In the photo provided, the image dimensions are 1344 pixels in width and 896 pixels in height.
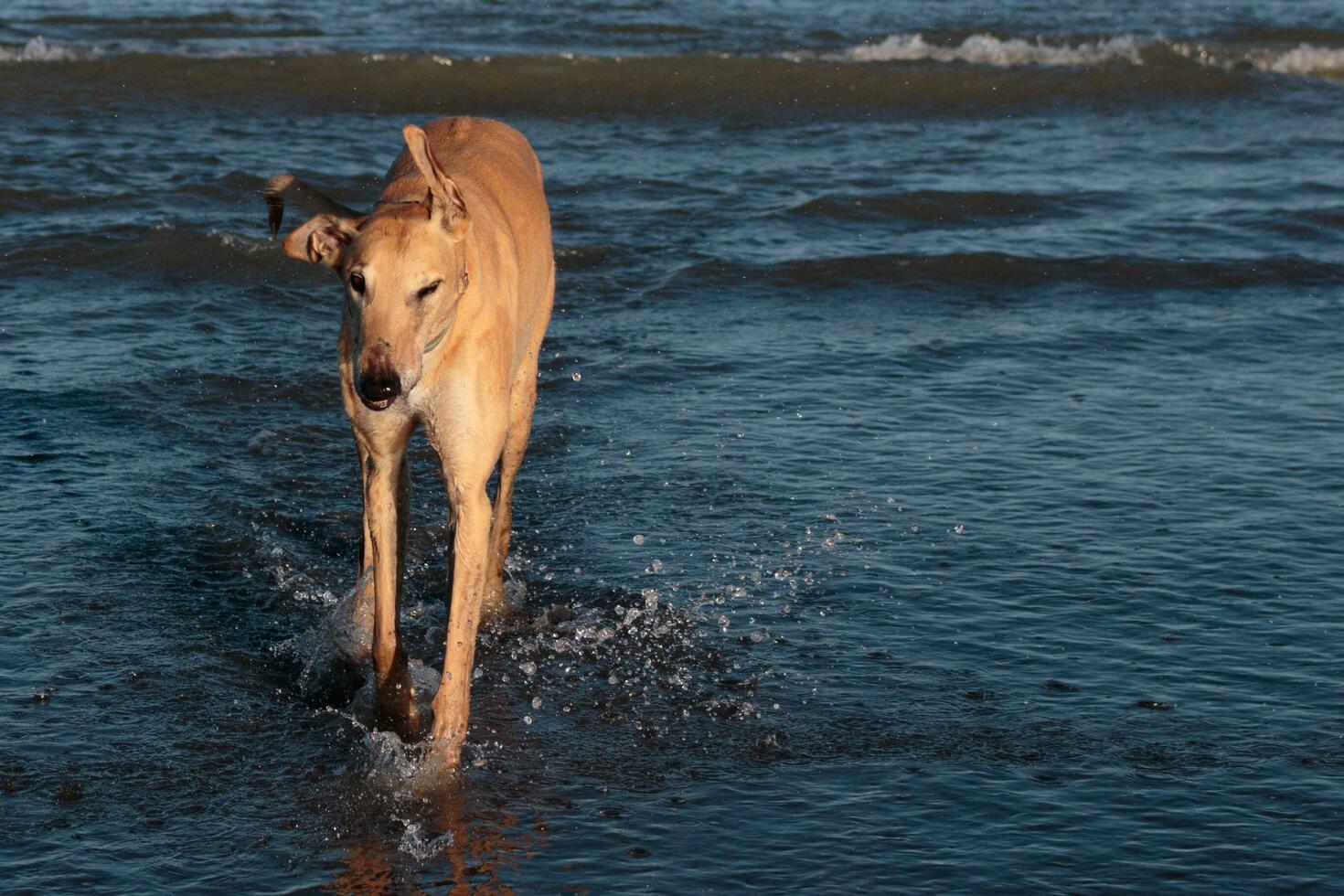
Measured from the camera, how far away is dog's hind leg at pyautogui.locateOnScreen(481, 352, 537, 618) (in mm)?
7211

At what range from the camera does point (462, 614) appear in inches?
229

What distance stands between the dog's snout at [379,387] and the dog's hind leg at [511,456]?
220 cm

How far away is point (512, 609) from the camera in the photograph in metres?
7.04

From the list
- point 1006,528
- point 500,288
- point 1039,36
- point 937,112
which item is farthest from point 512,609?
point 1039,36

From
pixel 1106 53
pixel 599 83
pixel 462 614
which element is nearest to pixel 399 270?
pixel 462 614

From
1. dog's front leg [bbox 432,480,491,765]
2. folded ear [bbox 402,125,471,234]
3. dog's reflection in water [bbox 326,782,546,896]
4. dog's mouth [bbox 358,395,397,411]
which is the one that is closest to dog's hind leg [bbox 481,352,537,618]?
dog's front leg [bbox 432,480,491,765]

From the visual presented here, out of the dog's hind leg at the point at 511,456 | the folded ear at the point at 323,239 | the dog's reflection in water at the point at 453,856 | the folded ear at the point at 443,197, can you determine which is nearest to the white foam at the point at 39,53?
the dog's hind leg at the point at 511,456

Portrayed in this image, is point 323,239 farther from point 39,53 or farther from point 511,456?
point 39,53

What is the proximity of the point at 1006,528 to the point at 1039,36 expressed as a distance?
1903 cm

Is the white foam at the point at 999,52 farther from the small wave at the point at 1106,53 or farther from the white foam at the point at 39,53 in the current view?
the white foam at the point at 39,53

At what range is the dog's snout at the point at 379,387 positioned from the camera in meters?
4.92

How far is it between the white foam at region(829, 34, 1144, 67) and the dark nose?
18.7m

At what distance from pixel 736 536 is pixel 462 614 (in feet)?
7.37

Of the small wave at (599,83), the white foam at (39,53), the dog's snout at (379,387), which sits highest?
the white foam at (39,53)
